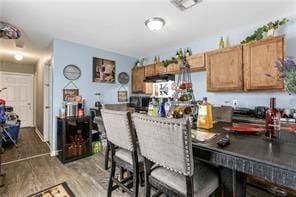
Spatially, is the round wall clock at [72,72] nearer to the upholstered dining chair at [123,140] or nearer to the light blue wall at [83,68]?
the light blue wall at [83,68]

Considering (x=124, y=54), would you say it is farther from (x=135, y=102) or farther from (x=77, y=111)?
(x=77, y=111)

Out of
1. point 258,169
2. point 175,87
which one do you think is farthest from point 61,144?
point 258,169

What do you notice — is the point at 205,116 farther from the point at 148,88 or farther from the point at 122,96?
the point at 122,96

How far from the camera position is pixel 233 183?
1073 millimetres

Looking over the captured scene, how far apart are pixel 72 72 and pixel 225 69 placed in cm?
307

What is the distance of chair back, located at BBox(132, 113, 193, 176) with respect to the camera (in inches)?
37.0

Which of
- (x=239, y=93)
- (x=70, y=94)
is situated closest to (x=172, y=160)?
(x=239, y=93)

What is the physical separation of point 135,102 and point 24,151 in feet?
8.91

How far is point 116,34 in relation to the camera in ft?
10.4

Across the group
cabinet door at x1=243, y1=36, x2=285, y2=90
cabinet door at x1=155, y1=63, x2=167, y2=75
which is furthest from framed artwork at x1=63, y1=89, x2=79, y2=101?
cabinet door at x1=243, y1=36, x2=285, y2=90

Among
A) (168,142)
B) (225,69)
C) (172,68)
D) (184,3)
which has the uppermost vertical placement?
(184,3)

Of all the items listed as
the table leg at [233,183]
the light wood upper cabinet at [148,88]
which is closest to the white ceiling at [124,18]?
the light wood upper cabinet at [148,88]

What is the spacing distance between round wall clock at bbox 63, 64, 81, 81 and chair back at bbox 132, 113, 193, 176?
2.79 m

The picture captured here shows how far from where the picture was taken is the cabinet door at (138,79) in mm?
4448
